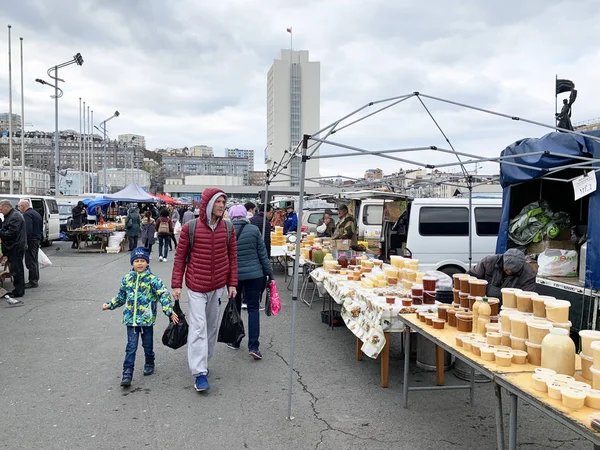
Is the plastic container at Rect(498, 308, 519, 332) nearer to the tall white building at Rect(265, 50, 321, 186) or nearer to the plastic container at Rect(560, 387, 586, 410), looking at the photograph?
the plastic container at Rect(560, 387, 586, 410)

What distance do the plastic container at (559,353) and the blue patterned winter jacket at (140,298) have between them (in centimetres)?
350

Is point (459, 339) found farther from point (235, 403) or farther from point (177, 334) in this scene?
point (177, 334)

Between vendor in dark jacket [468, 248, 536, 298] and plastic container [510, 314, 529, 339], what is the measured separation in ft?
6.50

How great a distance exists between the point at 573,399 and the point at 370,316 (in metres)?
2.68

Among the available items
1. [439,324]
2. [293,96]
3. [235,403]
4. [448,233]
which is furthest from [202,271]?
[293,96]

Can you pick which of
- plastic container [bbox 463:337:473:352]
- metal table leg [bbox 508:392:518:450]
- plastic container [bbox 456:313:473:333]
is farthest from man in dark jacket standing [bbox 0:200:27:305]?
metal table leg [bbox 508:392:518:450]

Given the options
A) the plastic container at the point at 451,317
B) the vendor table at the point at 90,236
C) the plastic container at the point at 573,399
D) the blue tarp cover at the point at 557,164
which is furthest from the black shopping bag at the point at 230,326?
the vendor table at the point at 90,236

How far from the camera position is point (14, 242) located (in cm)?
881

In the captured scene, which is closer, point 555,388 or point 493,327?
point 555,388

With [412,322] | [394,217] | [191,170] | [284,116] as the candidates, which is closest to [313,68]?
[284,116]

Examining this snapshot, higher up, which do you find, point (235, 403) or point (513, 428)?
point (513, 428)

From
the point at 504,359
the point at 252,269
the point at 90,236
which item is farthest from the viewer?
the point at 90,236

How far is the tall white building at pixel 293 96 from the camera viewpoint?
Answer: 9756 cm

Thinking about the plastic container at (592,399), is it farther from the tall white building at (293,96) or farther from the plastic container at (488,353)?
the tall white building at (293,96)
